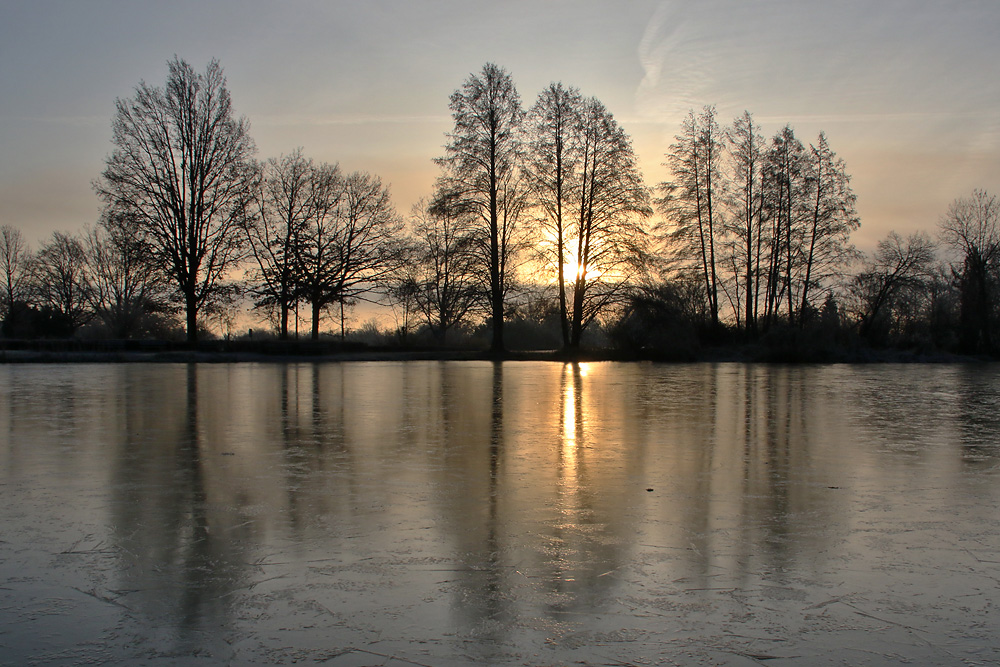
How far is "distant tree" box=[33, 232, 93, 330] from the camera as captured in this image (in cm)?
6216

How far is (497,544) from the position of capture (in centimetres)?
407

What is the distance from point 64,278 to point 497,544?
70.2 m

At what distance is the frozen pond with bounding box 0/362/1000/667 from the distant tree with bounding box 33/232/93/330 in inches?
2437

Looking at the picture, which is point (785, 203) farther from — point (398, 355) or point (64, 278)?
point (64, 278)

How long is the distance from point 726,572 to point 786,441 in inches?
190

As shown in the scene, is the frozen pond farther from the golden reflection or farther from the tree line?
the tree line

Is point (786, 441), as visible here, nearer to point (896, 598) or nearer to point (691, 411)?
point (691, 411)

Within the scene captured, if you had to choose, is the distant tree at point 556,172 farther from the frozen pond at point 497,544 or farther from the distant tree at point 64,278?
the distant tree at point 64,278

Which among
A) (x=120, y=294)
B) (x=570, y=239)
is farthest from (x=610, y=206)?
(x=120, y=294)

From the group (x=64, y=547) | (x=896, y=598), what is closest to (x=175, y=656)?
(x=64, y=547)

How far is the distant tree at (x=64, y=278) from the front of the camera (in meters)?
62.2

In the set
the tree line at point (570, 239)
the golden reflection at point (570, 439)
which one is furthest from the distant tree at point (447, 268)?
the golden reflection at point (570, 439)

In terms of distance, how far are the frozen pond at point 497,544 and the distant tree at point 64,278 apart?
61.9 meters

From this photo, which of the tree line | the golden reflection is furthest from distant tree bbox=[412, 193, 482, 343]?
the golden reflection
